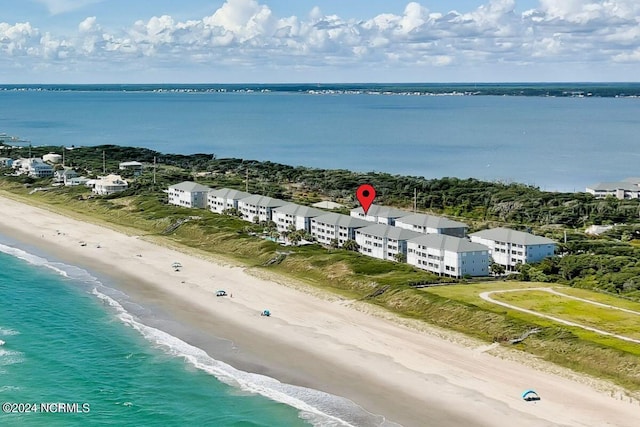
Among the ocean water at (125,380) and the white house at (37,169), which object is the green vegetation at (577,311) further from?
the white house at (37,169)

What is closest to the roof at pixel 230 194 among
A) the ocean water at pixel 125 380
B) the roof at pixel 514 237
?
the roof at pixel 514 237

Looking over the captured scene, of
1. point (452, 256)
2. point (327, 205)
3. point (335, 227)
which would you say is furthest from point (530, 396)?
point (327, 205)


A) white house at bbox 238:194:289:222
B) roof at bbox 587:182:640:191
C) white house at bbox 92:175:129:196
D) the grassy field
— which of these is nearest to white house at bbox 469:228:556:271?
the grassy field

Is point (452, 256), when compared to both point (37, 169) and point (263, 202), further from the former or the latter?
point (37, 169)

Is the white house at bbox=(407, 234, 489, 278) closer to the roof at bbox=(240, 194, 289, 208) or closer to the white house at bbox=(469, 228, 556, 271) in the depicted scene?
the white house at bbox=(469, 228, 556, 271)

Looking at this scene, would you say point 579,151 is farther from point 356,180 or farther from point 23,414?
point 23,414

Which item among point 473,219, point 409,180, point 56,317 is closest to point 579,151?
point 409,180

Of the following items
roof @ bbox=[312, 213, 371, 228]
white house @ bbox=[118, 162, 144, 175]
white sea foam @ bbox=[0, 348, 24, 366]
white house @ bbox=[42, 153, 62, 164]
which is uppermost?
white house @ bbox=[42, 153, 62, 164]

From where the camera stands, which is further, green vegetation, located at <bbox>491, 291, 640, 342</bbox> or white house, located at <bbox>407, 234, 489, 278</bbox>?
white house, located at <bbox>407, 234, 489, 278</bbox>

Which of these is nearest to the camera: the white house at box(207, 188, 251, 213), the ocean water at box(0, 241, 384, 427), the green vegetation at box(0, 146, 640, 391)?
the ocean water at box(0, 241, 384, 427)
